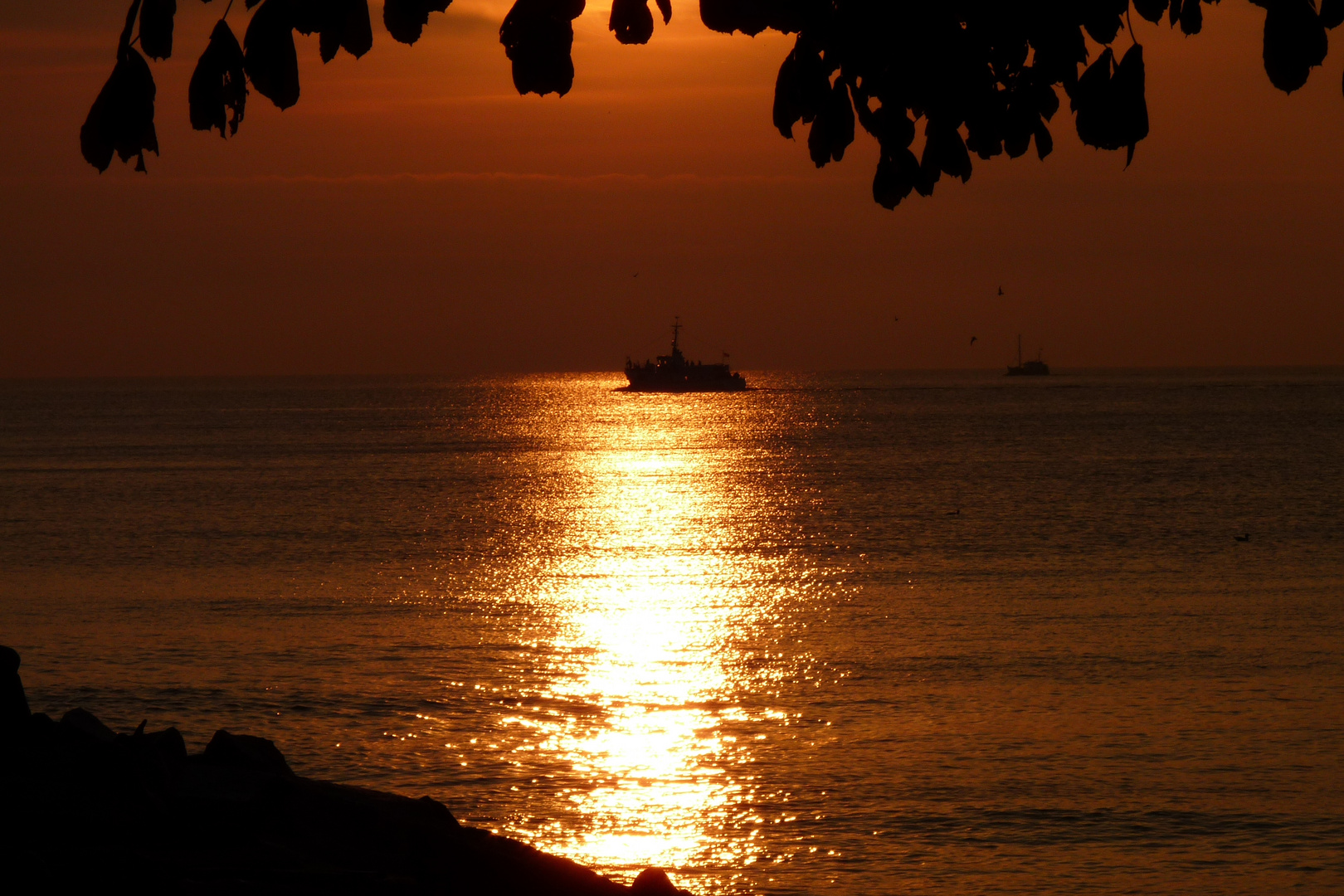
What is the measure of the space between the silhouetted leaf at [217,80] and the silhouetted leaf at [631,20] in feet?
3.06

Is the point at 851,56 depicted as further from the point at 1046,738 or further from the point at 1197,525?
the point at 1197,525

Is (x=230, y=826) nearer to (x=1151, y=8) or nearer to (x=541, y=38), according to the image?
(x=541, y=38)

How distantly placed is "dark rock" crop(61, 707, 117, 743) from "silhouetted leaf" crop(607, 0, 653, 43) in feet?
25.4

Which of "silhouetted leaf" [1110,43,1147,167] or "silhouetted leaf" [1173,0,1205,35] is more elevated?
"silhouetted leaf" [1173,0,1205,35]

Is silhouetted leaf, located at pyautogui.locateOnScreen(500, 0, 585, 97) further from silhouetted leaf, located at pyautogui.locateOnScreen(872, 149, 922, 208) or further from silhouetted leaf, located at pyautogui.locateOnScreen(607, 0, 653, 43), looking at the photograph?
silhouetted leaf, located at pyautogui.locateOnScreen(872, 149, 922, 208)

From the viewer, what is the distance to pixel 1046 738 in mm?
18594

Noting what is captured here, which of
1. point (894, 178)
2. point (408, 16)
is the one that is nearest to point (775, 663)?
point (894, 178)

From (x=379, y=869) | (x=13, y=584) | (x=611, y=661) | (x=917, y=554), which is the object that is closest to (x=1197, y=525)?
(x=917, y=554)

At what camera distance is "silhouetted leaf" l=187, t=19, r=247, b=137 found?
3.32m

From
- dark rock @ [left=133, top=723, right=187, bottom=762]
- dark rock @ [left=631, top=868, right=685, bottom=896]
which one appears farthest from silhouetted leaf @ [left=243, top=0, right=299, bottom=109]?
dark rock @ [left=133, top=723, right=187, bottom=762]

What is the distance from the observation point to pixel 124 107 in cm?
315

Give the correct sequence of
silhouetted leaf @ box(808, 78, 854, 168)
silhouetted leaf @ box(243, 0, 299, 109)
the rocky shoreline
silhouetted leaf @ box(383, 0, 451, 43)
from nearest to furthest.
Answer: silhouetted leaf @ box(243, 0, 299, 109)
silhouetted leaf @ box(383, 0, 451, 43)
silhouetted leaf @ box(808, 78, 854, 168)
the rocky shoreline

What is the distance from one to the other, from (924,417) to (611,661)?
13059 cm

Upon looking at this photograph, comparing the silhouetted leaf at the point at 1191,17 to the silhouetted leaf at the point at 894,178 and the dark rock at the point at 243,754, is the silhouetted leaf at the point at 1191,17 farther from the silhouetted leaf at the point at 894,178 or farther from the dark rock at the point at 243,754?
the dark rock at the point at 243,754
